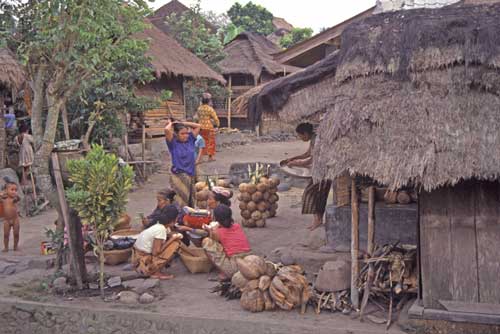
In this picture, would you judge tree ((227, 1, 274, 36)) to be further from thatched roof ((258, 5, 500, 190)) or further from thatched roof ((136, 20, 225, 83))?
thatched roof ((258, 5, 500, 190))

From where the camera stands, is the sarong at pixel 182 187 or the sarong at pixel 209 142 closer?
the sarong at pixel 182 187

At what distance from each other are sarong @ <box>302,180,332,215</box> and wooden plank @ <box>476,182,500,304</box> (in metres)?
3.25

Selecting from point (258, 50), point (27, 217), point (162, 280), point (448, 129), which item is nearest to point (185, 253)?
point (162, 280)

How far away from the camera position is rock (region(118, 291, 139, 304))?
22.7ft

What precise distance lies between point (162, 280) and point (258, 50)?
2132 centimetres

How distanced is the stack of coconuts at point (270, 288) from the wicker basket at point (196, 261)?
1.44 metres

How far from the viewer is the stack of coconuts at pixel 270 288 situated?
21.1ft

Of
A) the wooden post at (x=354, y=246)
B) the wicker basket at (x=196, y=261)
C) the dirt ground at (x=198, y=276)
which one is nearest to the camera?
the dirt ground at (x=198, y=276)

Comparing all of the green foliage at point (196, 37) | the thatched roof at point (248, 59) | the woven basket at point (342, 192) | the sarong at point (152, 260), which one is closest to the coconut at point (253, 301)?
the sarong at point (152, 260)

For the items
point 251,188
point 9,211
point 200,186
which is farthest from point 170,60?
point 9,211

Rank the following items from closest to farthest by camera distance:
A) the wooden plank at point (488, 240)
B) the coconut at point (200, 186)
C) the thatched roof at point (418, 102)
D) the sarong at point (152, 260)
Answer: the thatched roof at point (418, 102), the wooden plank at point (488, 240), the sarong at point (152, 260), the coconut at point (200, 186)

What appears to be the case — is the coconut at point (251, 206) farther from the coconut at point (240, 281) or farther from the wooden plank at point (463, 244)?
the wooden plank at point (463, 244)

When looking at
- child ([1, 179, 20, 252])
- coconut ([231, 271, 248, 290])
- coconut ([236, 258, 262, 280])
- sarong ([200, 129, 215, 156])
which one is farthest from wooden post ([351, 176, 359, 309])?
sarong ([200, 129, 215, 156])

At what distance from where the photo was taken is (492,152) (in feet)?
18.2
